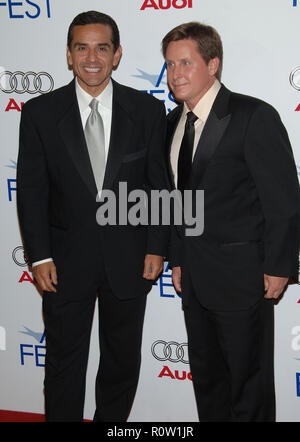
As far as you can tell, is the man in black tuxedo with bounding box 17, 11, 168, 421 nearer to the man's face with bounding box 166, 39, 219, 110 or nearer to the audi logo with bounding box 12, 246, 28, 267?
the man's face with bounding box 166, 39, 219, 110

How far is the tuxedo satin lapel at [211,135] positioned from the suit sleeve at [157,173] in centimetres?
26

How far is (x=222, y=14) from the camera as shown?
8.22ft

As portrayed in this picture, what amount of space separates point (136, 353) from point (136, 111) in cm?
114

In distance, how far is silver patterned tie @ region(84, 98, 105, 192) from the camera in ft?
7.42

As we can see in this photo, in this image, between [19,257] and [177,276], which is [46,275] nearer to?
[177,276]

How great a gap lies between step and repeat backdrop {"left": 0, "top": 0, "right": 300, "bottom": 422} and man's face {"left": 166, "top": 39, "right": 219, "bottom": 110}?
19.7 inches

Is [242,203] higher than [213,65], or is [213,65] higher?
[213,65]

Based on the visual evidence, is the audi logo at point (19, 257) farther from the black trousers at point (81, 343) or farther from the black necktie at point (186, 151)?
the black necktie at point (186, 151)

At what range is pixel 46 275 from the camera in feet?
7.69

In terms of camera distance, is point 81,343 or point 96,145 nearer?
point 96,145

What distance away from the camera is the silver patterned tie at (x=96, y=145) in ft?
7.42

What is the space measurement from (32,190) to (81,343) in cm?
73

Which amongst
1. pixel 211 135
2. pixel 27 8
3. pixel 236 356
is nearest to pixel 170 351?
pixel 236 356

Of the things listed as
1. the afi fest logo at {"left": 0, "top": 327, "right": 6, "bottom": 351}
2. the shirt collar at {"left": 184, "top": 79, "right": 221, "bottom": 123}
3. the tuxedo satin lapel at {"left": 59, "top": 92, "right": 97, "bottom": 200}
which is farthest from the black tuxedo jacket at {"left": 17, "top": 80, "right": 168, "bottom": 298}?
the afi fest logo at {"left": 0, "top": 327, "right": 6, "bottom": 351}
